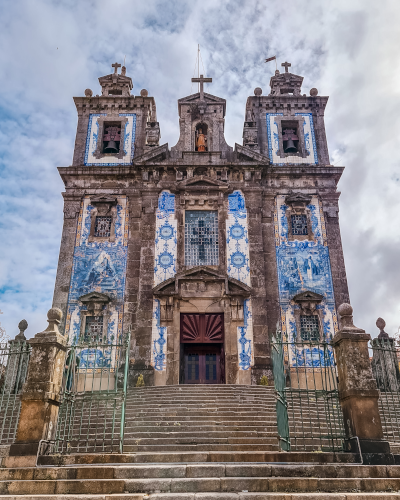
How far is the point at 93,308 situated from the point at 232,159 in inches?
329

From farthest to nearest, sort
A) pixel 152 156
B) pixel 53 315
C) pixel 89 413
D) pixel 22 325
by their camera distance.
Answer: pixel 152 156 → pixel 22 325 → pixel 89 413 → pixel 53 315

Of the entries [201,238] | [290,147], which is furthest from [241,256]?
[290,147]

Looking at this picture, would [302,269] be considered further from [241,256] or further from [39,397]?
[39,397]

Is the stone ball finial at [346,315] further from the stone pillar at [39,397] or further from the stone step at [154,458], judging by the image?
the stone pillar at [39,397]

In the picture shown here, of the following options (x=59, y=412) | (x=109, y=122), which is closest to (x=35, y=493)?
(x=59, y=412)

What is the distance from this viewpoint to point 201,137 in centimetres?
2016

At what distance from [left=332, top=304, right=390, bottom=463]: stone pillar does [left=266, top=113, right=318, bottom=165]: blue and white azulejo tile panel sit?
40.7ft

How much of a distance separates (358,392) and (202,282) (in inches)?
381

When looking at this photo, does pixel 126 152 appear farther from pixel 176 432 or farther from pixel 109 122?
pixel 176 432

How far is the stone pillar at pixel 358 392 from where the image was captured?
7625 mm

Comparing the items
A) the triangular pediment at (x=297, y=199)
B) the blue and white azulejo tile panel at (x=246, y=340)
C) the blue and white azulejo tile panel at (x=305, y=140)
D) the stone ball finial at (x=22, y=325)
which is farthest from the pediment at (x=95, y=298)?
the blue and white azulejo tile panel at (x=305, y=140)

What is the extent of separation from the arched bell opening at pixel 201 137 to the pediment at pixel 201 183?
144cm

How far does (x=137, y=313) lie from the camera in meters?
16.8

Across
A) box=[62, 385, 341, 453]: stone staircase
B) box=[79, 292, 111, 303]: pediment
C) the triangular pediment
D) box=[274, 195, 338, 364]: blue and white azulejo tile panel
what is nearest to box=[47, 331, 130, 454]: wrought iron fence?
box=[62, 385, 341, 453]: stone staircase
